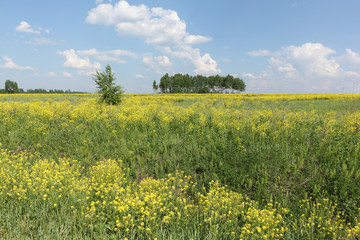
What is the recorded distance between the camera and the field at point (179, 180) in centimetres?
318

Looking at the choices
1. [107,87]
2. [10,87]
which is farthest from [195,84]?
[10,87]

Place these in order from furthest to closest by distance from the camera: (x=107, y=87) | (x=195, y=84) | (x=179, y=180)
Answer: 1. (x=195, y=84)
2. (x=107, y=87)
3. (x=179, y=180)

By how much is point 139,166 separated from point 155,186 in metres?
2.21

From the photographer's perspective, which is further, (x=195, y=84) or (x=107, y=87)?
(x=195, y=84)

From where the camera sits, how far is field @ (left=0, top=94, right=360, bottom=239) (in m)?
3.18

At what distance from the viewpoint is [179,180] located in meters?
4.53

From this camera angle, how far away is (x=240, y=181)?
5.12m

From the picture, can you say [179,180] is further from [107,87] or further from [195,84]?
[195,84]

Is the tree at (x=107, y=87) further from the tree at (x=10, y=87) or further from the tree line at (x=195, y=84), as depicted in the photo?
the tree at (x=10, y=87)

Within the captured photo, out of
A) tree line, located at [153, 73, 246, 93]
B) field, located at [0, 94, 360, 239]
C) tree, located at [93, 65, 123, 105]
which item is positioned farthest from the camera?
tree line, located at [153, 73, 246, 93]

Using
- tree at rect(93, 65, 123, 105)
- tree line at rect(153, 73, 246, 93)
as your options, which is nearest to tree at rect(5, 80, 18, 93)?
tree line at rect(153, 73, 246, 93)

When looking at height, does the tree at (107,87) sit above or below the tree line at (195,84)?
below

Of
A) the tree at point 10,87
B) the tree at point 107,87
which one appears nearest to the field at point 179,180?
the tree at point 107,87

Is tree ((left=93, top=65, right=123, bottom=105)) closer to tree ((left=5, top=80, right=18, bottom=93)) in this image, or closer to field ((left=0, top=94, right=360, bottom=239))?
field ((left=0, top=94, right=360, bottom=239))
